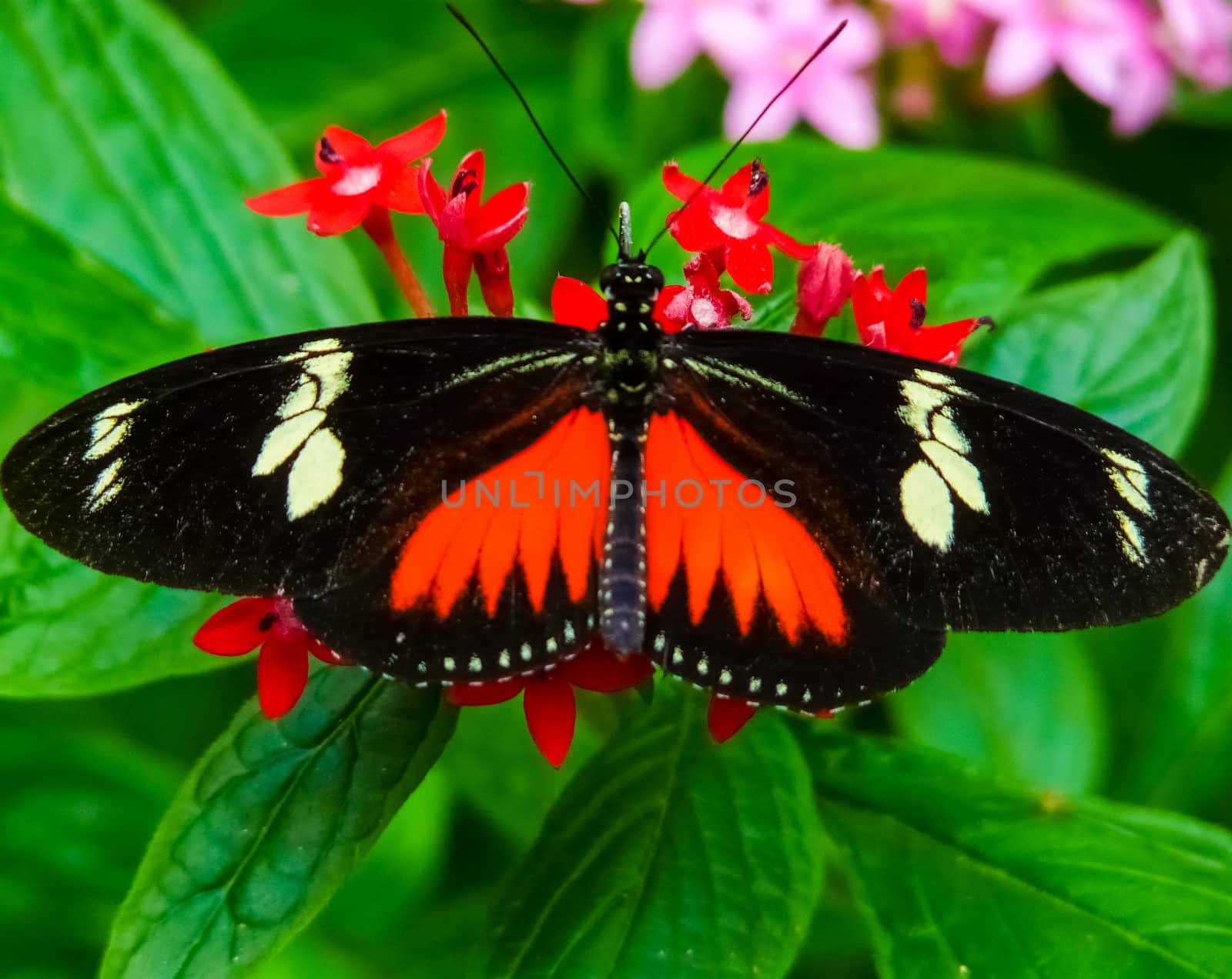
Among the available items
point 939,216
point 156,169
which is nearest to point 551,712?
point 939,216

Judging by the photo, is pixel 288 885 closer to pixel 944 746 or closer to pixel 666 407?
pixel 666 407

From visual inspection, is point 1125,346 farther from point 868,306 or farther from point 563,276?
point 563,276

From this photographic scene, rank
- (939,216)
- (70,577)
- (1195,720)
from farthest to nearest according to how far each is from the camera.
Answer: (1195,720), (939,216), (70,577)

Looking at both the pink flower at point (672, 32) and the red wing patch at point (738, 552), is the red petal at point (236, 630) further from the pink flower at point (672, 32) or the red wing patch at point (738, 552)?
the pink flower at point (672, 32)

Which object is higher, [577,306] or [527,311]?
[527,311]

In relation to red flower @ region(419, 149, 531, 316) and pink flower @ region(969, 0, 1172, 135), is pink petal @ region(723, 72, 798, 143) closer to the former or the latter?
pink flower @ region(969, 0, 1172, 135)

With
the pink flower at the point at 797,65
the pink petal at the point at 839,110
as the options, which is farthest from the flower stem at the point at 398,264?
the pink petal at the point at 839,110

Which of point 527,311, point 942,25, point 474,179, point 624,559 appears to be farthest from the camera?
point 942,25
